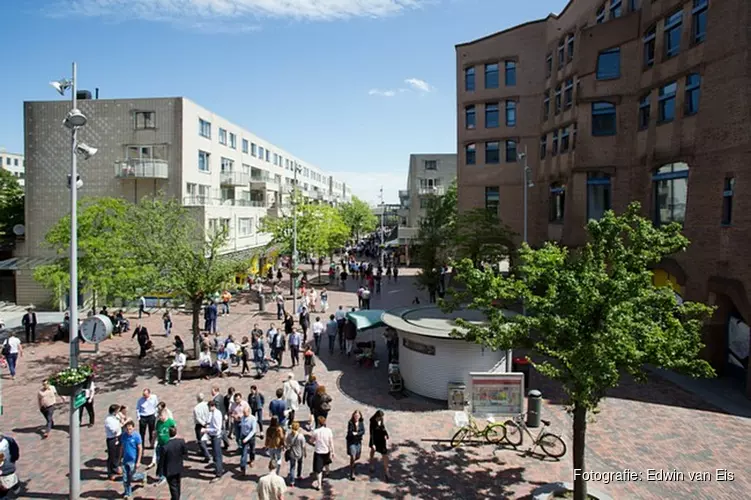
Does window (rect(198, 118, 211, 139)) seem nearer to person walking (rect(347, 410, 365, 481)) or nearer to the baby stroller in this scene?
the baby stroller

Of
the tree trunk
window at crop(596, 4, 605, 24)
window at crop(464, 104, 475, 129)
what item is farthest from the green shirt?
window at crop(464, 104, 475, 129)

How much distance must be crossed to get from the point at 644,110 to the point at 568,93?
739 cm

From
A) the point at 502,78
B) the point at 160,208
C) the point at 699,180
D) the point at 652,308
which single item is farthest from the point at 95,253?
the point at 502,78

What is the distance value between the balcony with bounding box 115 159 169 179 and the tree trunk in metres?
32.3

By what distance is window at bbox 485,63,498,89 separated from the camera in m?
38.3

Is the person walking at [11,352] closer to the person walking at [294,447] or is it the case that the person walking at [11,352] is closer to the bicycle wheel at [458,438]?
the person walking at [294,447]

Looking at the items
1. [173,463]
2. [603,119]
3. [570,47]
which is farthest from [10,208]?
[603,119]

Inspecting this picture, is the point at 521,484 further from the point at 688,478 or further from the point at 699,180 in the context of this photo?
the point at 699,180

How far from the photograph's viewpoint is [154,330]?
26.1m

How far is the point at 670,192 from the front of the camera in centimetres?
2141

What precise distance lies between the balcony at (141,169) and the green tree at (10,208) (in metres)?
16.0

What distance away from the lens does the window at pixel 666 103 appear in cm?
2097

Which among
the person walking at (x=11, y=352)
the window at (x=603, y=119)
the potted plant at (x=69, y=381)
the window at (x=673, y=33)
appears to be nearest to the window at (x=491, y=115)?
the window at (x=603, y=119)

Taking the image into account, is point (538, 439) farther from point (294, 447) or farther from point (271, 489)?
point (271, 489)
